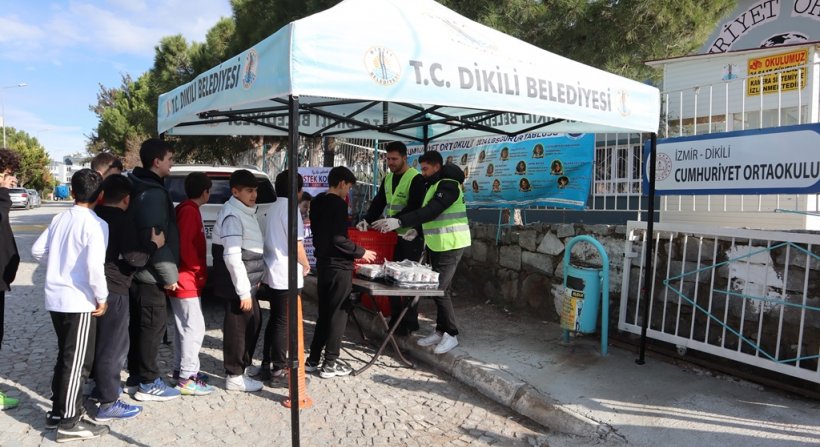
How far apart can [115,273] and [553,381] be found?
3158 mm

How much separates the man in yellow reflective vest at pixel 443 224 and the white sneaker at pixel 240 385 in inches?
61.4

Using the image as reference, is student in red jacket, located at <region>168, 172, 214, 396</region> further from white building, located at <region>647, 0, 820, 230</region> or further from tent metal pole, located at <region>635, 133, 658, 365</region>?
white building, located at <region>647, 0, 820, 230</region>

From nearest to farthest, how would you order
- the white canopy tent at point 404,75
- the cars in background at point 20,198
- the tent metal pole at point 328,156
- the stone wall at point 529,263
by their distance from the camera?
1. the white canopy tent at point 404,75
2. the stone wall at point 529,263
3. the tent metal pole at point 328,156
4. the cars in background at point 20,198

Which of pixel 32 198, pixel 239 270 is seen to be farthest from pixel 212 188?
pixel 32 198

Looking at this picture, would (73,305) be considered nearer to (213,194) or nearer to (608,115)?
(213,194)

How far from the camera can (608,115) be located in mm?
3959

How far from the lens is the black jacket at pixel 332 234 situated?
4129mm

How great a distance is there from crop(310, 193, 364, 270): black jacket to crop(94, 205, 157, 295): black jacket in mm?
1184

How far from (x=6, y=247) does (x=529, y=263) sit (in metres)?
4.72

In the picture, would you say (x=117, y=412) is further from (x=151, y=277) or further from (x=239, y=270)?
(x=239, y=270)

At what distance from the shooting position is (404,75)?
296cm

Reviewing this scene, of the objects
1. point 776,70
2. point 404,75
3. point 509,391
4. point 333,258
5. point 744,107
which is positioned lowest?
point 509,391

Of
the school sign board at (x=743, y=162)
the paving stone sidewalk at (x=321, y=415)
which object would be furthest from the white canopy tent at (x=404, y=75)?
the paving stone sidewalk at (x=321, y=415)

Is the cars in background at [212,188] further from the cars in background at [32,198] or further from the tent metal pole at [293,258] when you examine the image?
the cars in background at [32,198]
